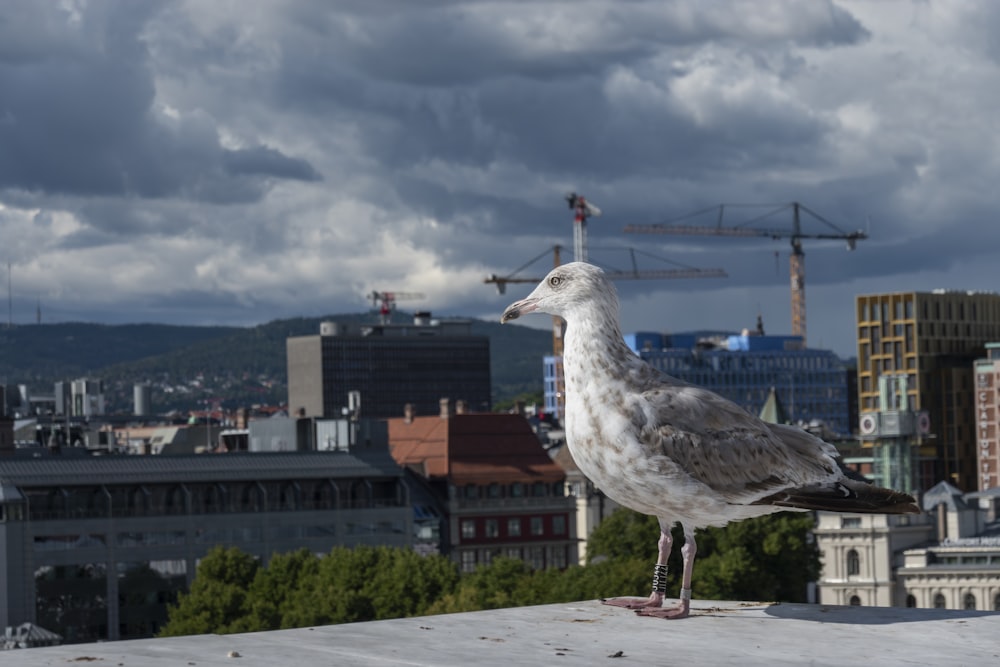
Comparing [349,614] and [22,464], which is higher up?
[22,464]

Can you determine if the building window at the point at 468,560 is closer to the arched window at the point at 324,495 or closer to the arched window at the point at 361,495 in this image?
the arched window at the point at 361,495

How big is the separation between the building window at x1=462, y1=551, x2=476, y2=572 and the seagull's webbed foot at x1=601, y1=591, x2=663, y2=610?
158m

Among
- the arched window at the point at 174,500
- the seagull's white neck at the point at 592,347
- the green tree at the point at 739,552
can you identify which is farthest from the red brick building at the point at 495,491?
the seagull's white neck at the point at 592,347

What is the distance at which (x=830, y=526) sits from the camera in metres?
184

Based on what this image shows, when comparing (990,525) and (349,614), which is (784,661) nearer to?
(349,614)

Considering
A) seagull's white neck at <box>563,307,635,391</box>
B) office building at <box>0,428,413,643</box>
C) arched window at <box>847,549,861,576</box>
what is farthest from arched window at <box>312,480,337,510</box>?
seagull's white neck at <box>563,307,635,391</box>

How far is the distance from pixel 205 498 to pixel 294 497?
7544 mm

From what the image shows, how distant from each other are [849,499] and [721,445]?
1.77 m

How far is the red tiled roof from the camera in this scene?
612 feet

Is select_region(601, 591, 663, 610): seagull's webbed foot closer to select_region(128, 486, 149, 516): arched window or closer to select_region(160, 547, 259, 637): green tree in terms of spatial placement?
select_region(160, 547, 259, 637): green tree

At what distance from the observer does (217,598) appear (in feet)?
396

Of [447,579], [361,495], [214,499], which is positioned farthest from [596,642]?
[361,495]

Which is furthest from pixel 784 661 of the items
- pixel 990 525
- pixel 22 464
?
pixel 990 525

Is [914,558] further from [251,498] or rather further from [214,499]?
[214,499]
